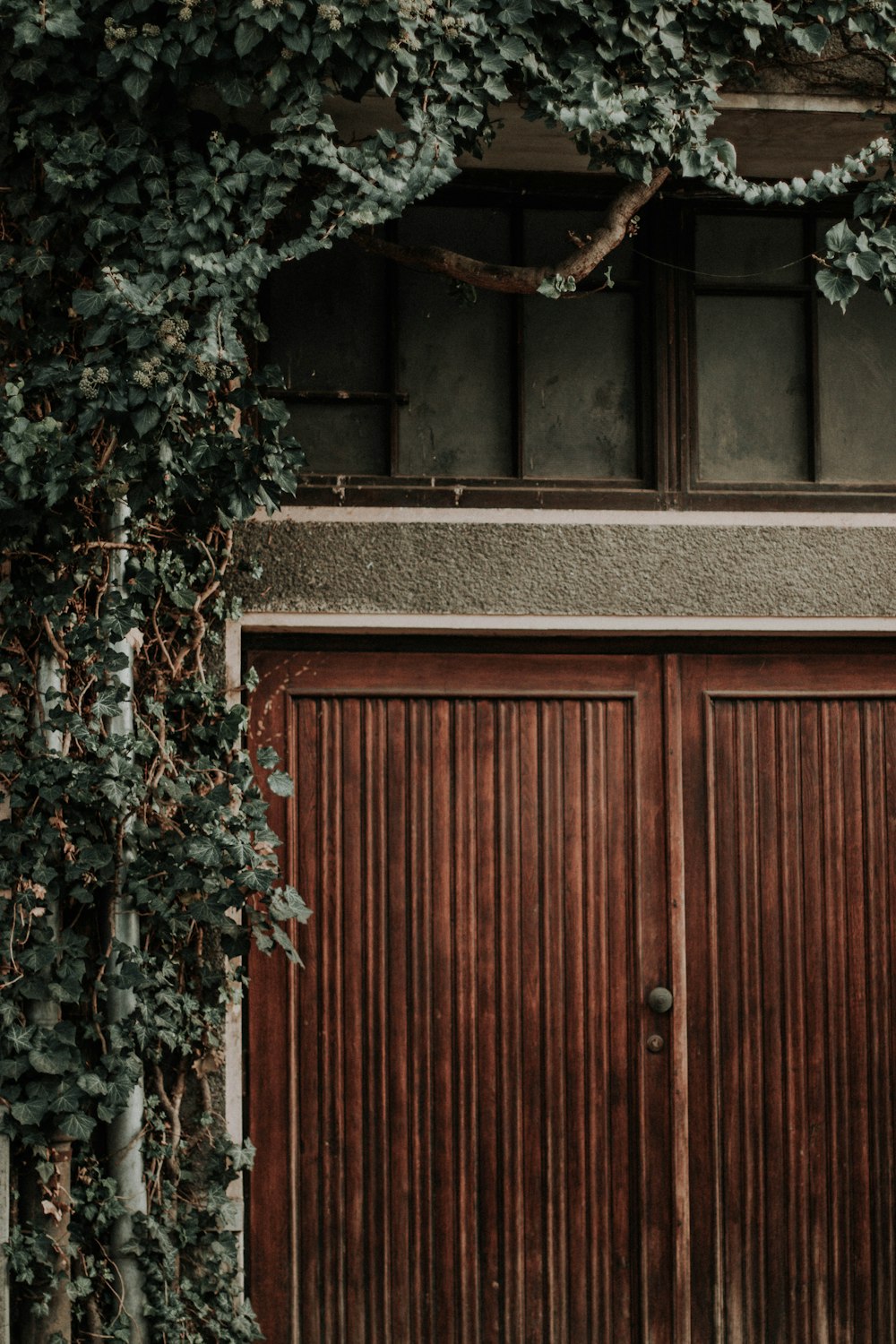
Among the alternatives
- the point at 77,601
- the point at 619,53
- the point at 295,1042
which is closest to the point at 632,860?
the point at 295,1042

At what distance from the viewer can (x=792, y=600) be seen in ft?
Result: 11.7

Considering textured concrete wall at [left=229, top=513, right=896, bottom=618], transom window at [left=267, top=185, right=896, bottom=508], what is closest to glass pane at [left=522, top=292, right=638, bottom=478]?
transom window at [left=267, top=185, right=896, bottom=508]

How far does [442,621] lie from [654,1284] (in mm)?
1976

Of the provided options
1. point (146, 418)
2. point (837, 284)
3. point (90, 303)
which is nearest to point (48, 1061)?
point (146, 418)

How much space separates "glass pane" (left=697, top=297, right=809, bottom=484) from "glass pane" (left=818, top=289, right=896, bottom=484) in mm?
68

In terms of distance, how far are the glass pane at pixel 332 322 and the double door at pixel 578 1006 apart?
81 centimetres

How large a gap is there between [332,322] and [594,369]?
77cm

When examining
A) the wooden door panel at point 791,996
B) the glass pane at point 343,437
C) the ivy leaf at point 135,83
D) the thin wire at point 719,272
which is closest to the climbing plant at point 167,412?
the ivy leaf at point 135,83

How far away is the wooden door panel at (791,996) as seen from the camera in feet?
11.8

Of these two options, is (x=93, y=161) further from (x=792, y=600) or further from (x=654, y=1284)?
(x=654, y=1284)

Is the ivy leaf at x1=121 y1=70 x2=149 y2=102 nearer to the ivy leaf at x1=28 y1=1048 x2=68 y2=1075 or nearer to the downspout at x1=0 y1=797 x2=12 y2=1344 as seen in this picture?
the ivy leaf at x1=28 y1=1048 x2=68 y2=1075

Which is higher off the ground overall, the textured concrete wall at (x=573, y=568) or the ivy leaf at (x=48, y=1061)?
the textured concrete wall at (x=573, y=568)

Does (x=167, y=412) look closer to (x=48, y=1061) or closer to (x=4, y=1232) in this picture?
(x=48, y=1061)

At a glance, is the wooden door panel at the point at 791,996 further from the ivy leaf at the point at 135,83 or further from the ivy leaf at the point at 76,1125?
the ivy leaf at the point at 135,83
